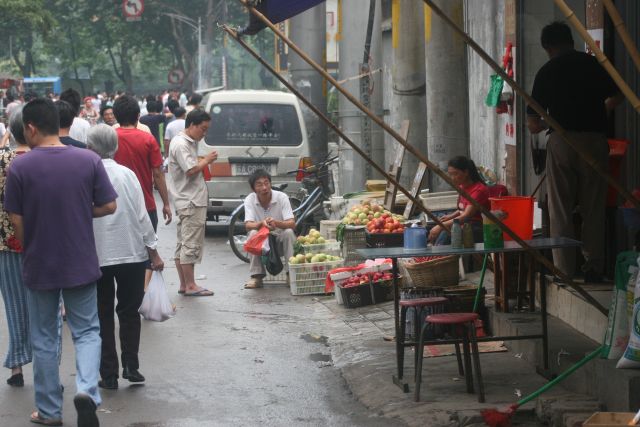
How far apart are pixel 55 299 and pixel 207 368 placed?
2.07m

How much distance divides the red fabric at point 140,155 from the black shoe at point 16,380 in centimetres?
290

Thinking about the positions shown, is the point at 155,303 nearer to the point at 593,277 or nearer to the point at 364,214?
the point at 593,277

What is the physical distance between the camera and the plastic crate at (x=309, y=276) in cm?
1216

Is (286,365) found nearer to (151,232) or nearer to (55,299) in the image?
(151,232)

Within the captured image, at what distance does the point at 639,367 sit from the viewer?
245 inches

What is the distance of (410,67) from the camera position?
1597 centimetres

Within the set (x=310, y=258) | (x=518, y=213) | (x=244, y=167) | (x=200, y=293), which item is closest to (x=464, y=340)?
(x=518, y=213)

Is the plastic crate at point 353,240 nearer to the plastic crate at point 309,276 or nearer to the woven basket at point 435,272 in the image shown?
the plastic crate at point 309,276

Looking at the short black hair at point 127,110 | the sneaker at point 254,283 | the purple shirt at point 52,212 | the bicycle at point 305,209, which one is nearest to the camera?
the purple shirt at point 52,212

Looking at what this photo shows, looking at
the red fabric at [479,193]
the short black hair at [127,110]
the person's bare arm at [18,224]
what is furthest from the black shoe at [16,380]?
the red fabric at [479,193]

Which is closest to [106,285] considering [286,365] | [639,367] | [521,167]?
[286,365]

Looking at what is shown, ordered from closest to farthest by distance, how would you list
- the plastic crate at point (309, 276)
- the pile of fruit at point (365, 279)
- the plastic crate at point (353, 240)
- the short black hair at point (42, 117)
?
the short black hair at point (42, 117)
the pile of fruit at point (365, 279)
the plastic crate at point (309, 276)
the plastic crate at point (353, 240)

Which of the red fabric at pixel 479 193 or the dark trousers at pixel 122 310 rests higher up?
the red fabric at pixel 479 193

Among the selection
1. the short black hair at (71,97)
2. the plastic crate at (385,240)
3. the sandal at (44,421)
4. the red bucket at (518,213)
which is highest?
the short black hair at (71,97)
